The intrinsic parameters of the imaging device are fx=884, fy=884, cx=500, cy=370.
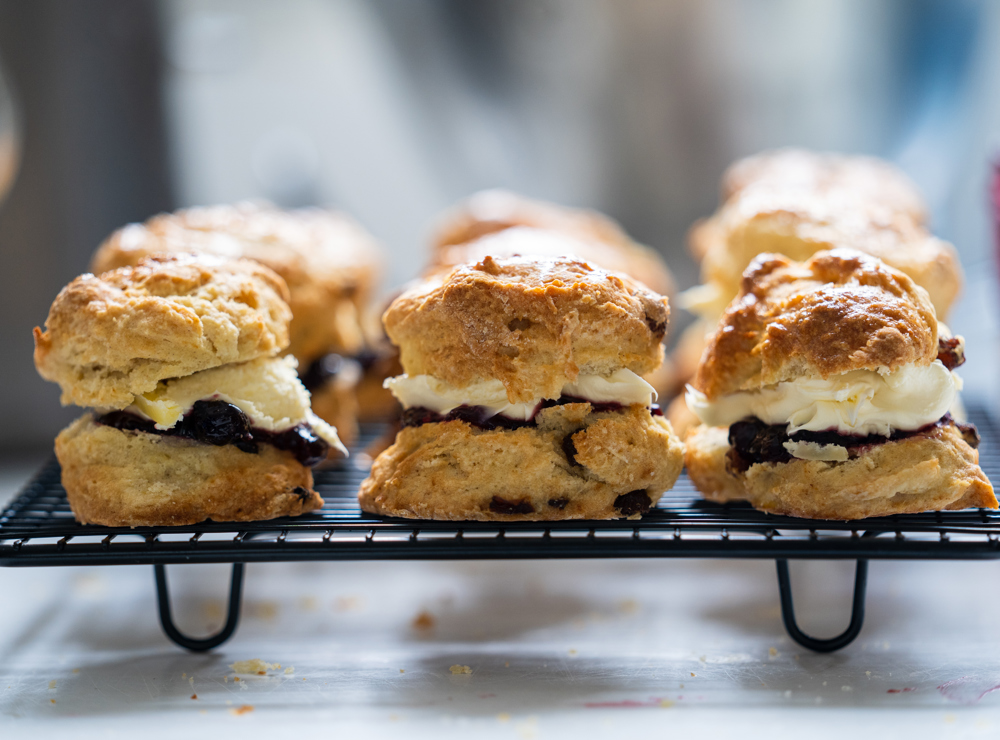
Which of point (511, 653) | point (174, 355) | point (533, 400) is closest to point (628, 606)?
point (511, 653)

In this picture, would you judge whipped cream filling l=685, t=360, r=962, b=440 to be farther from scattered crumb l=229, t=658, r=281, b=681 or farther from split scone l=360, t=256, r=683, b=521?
scattered crumb l=229, t=658, r=281, b=681

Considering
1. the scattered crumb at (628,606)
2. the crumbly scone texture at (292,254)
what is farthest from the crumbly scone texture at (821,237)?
the crumbly scone texture at (292,254)

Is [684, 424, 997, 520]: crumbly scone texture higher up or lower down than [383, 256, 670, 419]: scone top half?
lower down

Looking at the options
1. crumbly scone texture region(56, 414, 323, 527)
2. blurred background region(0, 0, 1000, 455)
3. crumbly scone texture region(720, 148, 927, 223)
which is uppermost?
blurred background region(0, 0, 1000, 455)

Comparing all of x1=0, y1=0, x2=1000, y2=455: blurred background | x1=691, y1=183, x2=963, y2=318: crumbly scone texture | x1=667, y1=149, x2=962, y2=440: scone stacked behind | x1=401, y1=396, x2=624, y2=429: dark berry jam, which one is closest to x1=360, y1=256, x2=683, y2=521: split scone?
x1=401, y1=396, x2=624, y2=429: dark berry jam

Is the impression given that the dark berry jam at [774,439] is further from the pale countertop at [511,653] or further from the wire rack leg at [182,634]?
the wire rack leg at [182,634]

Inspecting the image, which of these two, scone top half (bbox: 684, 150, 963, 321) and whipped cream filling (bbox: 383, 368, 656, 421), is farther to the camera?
scone top half (bbox: 684, 150, 963, 321)

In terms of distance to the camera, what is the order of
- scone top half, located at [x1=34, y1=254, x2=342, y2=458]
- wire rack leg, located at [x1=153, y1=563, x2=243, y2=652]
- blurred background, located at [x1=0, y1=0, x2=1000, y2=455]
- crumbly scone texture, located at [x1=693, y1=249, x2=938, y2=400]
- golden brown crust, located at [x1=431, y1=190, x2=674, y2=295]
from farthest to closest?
blurred background, located at [x1=0, y1=0, x2=1000, y2=455] → golden brown crust, located at [x1=431, y1=190, x2=674, y2=295] → wire rack leg, located at [x1=153, y1=563, x2=243, y2=652] → scone top half, located at [x1=34, y1=254, x2=342, y2=458] → crumbly scone texture, located at [x1=693, y1=249, x2=938, y2=400]
